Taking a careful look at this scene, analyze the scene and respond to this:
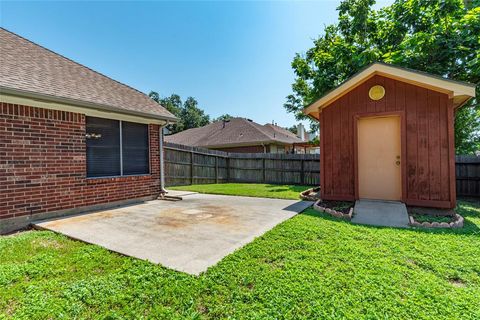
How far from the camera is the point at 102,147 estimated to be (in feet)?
20.4

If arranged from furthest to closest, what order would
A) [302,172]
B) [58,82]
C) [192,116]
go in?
[192,116], [302,172], [58,82]

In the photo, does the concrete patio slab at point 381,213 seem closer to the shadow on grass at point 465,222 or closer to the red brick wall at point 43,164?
the shadow on grass at point 465,222

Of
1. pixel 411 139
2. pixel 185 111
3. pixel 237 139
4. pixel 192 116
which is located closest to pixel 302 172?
pixel 411 139

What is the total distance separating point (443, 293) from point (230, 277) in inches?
85.8

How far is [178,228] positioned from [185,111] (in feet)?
150

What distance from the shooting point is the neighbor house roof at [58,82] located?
489cm

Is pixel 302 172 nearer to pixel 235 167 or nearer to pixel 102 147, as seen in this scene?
pixel 235 167

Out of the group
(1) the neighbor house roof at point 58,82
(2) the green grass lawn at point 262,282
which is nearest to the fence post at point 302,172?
(1) the neighbor house roof at point 58,82

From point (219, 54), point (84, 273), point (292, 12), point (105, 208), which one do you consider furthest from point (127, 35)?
point (84, 273)

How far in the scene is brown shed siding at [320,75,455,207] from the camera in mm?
5582

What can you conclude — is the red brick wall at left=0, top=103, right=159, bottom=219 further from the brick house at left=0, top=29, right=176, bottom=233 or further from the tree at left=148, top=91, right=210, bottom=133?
the tree at left=148, top=91, right=210, bottom=133

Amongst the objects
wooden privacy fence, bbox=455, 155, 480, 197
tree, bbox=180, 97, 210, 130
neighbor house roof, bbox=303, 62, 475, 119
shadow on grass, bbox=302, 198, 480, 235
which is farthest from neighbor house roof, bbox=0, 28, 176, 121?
tree, bbox=180, 97, 210, 130

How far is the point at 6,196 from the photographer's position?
14.9 ft

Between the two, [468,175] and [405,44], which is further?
[405,44]
